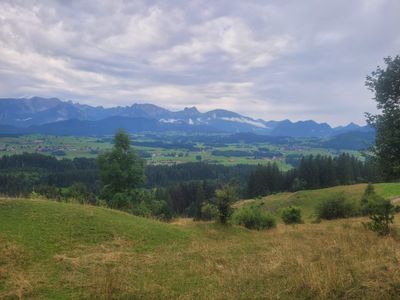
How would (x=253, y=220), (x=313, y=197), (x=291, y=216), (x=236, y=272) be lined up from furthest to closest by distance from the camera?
(x=313, y=197)
(x=291, y=216)
(x=253, y=220)
(x=236, y=272)

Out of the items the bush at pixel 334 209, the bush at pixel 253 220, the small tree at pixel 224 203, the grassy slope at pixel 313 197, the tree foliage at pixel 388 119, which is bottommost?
the grassy slope at pixel 313 197

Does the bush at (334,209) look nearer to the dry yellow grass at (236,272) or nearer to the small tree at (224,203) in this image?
the small tree at (224,203)

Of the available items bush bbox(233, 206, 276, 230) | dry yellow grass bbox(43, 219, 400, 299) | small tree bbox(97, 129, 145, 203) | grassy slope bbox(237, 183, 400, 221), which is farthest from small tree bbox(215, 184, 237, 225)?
grassy slope bbox(237, 183, 400, 221)

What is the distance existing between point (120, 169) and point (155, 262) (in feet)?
95.1

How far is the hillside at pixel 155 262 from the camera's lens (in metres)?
9.35

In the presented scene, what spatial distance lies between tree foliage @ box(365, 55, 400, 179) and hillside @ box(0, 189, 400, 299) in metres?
3.59

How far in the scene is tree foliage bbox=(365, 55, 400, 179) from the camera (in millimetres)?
16984

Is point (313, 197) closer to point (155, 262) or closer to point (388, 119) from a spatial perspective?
point (388, 119)

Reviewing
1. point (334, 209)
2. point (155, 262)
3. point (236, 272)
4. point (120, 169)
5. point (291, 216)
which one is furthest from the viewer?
point (334, 209)

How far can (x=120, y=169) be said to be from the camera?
137ft

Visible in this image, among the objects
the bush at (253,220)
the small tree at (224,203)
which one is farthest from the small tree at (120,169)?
the small tree at (224,203)

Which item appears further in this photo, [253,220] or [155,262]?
[253,220]

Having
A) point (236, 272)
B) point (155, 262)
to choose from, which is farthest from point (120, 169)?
point (236, 272)

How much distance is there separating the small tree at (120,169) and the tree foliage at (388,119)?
29.2 meters
